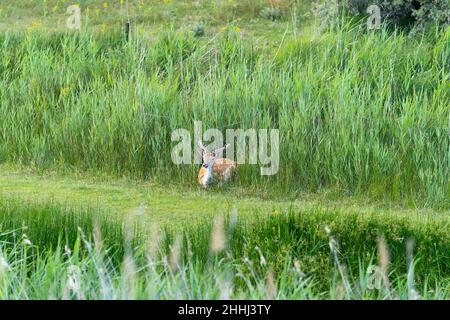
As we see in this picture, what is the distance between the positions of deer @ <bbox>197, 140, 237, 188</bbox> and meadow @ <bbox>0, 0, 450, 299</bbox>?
Result: 12cm

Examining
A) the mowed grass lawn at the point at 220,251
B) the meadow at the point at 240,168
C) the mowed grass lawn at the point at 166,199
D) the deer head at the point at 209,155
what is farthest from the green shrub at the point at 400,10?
the mowed grass lawn at the point at 220,251

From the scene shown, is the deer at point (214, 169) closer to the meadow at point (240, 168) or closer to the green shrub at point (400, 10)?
the meadow at point (240, 168)

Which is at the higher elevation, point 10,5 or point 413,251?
point 10,5

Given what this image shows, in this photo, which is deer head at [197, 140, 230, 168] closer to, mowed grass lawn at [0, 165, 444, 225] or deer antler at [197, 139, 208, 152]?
deer antler at [197, 139, 208, 152]

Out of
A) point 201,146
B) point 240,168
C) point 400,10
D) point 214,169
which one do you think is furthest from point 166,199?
point 400,10

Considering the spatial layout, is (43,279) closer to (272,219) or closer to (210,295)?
(210,295)

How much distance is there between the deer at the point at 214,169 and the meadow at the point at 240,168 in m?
0.12

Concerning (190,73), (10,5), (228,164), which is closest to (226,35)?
(190,73)

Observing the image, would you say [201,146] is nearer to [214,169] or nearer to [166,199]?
[214,169]

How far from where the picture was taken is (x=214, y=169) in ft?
25.6

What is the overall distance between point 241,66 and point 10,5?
706cm

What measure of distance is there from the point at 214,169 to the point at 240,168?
1.13 feet

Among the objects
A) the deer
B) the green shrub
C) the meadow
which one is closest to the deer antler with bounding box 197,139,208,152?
the deer

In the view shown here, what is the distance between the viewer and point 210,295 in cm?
397
